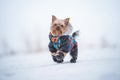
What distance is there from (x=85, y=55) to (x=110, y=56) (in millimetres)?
179

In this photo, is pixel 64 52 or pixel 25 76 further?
pixel 64 52

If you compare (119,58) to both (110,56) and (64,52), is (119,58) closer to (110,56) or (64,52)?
(110,56)

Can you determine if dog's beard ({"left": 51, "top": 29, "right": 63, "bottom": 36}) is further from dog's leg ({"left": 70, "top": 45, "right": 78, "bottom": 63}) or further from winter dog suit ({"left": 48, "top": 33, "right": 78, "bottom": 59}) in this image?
dog's leg ({"left": 70, "top": 45, "right": 78, "bottom": 63})

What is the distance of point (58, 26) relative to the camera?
4.03 feet

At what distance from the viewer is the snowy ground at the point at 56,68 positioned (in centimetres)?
114

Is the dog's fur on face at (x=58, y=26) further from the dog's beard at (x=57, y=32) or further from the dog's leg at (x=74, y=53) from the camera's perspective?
the dog's leg at (x=74, y=53)

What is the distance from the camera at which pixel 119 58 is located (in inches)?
57.8

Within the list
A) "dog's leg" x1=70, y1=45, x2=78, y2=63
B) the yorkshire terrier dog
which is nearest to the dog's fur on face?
the yorkshire terrier dog

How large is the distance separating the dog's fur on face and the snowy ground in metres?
0.19

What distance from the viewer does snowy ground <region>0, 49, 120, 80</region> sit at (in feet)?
3.74

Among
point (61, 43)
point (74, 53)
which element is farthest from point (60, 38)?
point (74, 53)

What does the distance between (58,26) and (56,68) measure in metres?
0.23

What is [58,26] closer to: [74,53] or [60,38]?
[60,38]

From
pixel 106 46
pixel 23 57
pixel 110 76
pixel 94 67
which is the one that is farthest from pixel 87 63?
pixel 23 57
